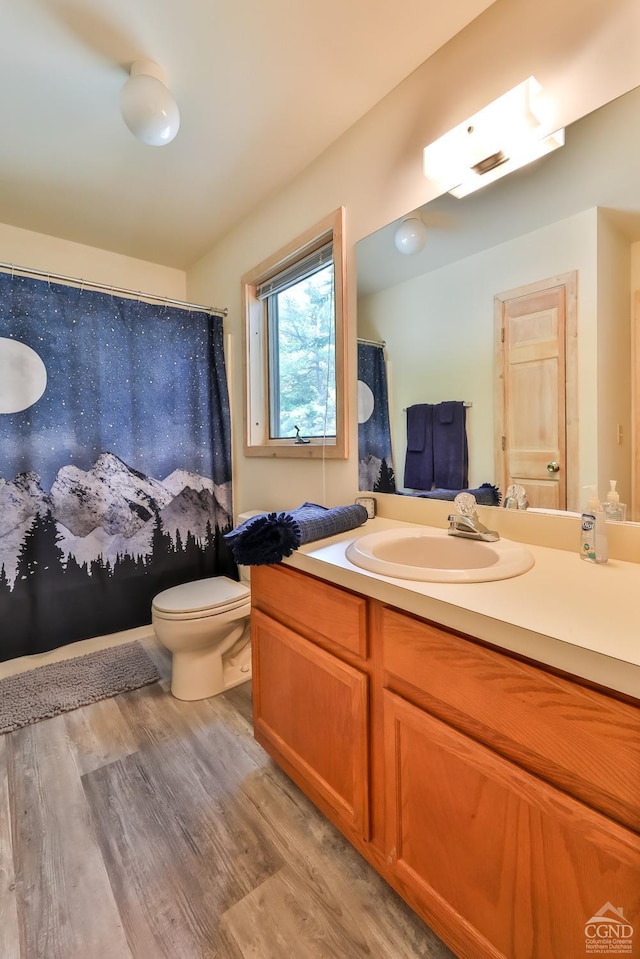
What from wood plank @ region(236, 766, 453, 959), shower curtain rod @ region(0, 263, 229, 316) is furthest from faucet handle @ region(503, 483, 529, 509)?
shower curtain rod @ region(0, 263, 229, 316)

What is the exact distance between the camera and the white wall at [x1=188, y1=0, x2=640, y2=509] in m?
0.96

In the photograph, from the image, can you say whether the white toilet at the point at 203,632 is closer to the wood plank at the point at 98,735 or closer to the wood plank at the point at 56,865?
the wood plank at the point at 98,735

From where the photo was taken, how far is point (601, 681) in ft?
1.82

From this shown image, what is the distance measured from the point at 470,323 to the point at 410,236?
406 mm

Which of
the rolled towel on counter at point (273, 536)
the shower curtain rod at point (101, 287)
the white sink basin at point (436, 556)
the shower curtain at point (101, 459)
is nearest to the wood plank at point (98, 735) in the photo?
the shower curtain at point (101, 459)

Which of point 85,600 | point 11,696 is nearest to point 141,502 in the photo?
point 85,600

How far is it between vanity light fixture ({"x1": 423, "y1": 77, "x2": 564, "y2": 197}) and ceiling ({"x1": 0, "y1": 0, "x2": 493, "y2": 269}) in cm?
34

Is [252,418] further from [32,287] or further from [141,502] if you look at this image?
[32,287]

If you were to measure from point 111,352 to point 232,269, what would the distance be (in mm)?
838

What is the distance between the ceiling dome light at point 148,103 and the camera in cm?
125

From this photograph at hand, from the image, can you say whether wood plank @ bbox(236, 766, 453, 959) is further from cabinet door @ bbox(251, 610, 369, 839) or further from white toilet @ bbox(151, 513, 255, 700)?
white toilet @ bbox(151, 513, 255, 700)

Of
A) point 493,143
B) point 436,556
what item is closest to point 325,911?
point 436,556

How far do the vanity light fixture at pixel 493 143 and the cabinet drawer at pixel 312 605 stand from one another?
49.7 inches

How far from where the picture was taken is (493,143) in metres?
1.11
